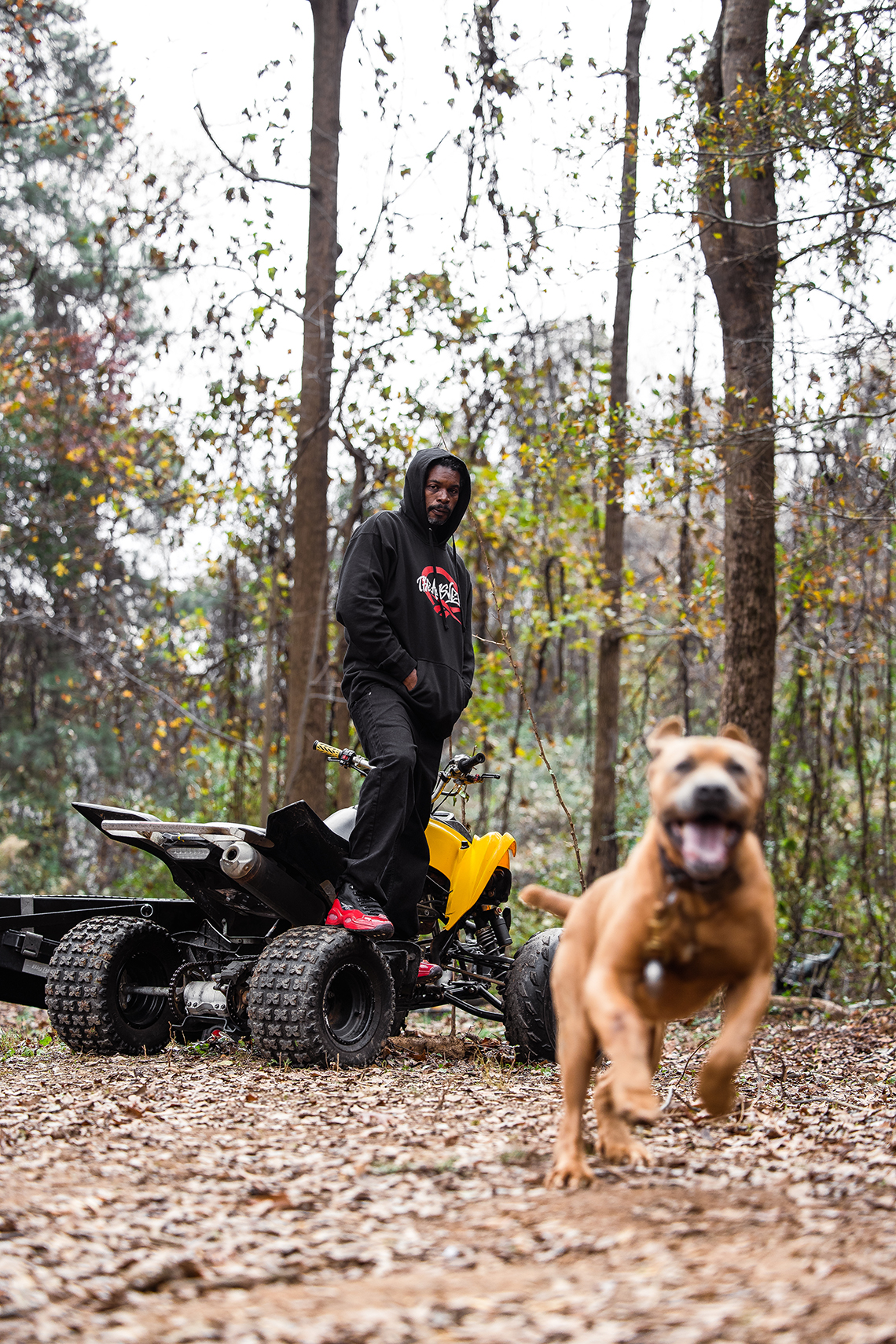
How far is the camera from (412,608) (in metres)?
5.87

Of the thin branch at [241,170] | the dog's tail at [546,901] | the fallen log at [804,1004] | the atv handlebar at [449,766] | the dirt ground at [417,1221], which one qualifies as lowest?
the fallen log at [804,1004]

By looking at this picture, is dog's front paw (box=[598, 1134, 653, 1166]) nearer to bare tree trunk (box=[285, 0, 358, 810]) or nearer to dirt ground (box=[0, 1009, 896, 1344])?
dirt ground (box=[0, 1009, 896, 1344])

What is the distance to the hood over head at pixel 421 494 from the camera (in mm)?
6035

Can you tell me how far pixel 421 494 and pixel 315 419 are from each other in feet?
14.8

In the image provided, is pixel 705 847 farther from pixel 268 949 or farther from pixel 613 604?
pixel 613 604

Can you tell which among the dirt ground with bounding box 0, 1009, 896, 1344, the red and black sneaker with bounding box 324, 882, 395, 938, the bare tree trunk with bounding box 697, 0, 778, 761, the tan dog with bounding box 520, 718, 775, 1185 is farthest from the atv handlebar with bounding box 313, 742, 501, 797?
the bare tree trunk with bounding box 697, 0, 778, 761

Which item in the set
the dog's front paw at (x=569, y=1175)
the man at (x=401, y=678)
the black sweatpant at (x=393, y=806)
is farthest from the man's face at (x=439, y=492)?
the dog's front paw at (x=569, y=1175)

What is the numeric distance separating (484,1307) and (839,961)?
9.62 metres

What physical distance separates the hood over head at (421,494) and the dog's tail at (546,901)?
279 centimetres

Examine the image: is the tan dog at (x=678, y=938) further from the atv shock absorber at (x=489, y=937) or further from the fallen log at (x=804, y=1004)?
the fallen log at (x=804, y=1004)

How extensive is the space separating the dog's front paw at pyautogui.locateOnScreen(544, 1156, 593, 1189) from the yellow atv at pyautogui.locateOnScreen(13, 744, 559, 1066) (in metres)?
1.95

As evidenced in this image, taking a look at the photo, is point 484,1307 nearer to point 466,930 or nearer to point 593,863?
point 466,930

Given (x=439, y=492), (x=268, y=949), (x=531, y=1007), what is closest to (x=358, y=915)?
(x=268, y=949)

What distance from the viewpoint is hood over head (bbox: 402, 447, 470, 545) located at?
238 inches
